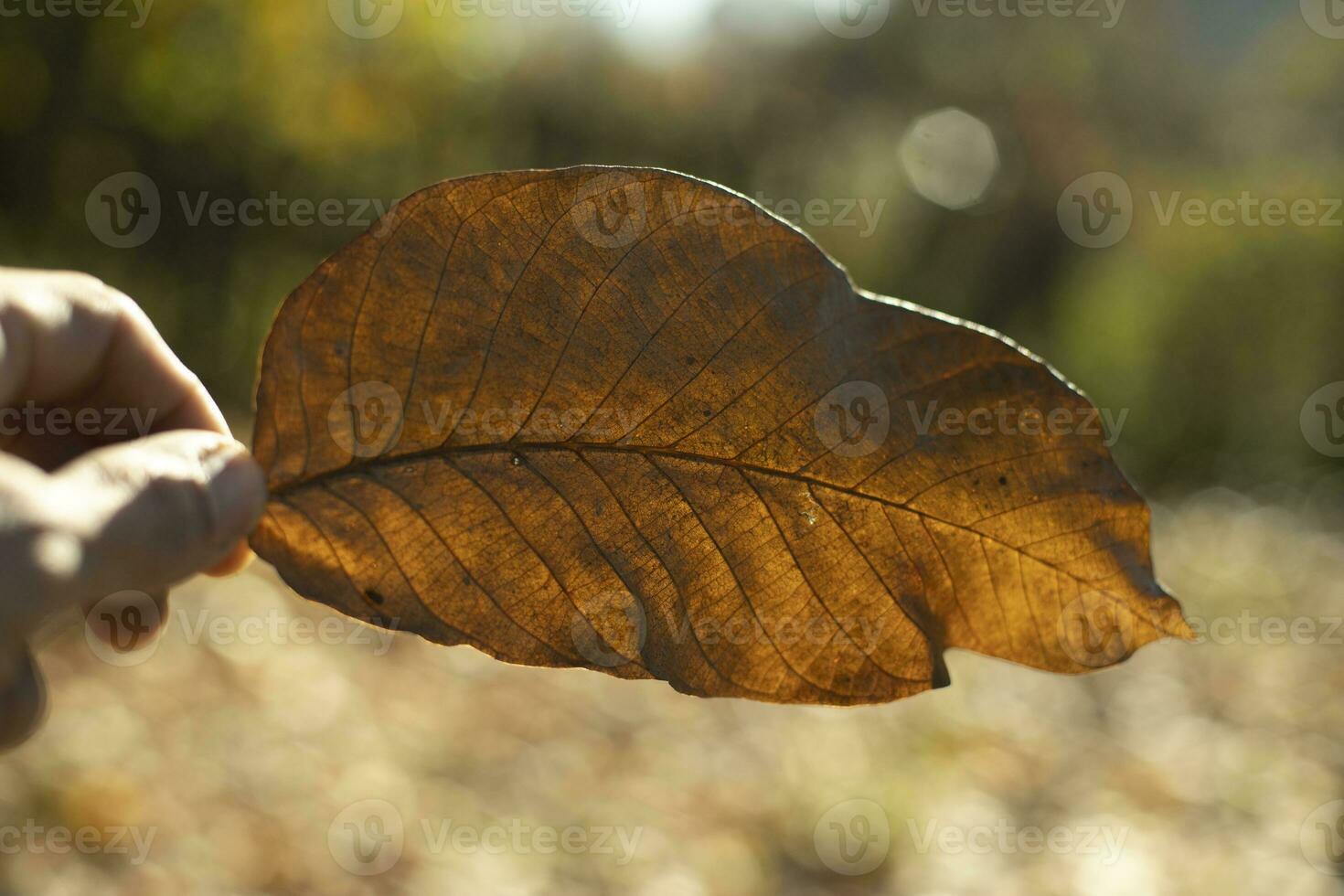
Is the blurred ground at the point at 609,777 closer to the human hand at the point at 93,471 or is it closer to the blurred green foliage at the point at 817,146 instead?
→ the human hand at the point at 93,471

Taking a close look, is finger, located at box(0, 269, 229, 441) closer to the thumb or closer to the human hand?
the human hand

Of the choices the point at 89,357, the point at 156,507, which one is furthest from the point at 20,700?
the point at 89,357

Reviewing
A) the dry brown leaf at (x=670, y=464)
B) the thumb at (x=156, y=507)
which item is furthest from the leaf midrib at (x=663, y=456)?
the thumb at (x=156, y=507)

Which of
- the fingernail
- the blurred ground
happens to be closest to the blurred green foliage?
the blurred ground

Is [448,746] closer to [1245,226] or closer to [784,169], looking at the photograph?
[784,169]

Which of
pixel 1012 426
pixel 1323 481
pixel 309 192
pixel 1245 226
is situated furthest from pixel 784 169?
pixel 1012 426

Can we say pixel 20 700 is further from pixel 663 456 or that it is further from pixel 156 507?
pixel 663 456
